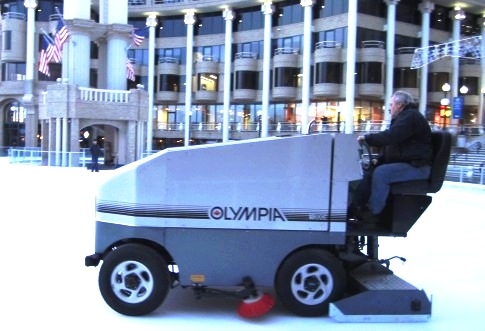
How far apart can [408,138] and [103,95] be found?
27446mm

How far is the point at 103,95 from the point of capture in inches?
1190

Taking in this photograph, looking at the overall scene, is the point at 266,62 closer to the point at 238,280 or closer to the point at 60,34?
the point at 60,34

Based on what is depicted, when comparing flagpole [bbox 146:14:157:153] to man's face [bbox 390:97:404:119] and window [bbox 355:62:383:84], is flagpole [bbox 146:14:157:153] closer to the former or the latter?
window [bbox 355:62:383:84]

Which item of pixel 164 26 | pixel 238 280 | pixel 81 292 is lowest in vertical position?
pixel 81 292

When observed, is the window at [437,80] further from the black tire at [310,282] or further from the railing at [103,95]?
the black tire at [310,282]

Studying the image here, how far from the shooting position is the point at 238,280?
15.3 feet

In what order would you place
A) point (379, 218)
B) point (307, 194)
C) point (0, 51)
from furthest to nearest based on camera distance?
point (0, 51) → point (379, 218) → point (307, 194)

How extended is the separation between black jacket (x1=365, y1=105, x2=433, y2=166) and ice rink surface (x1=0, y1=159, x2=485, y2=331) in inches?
58.4

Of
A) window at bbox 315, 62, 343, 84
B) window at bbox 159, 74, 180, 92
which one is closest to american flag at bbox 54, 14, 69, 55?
window at bbox 315, 62, 343, 84

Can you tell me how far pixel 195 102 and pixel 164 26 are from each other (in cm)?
978

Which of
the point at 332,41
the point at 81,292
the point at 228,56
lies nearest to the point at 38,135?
the point at 228,56

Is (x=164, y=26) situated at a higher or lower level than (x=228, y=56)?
higher

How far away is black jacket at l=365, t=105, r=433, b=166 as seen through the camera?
4.64m

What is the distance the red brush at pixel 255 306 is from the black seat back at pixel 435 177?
152 cm
